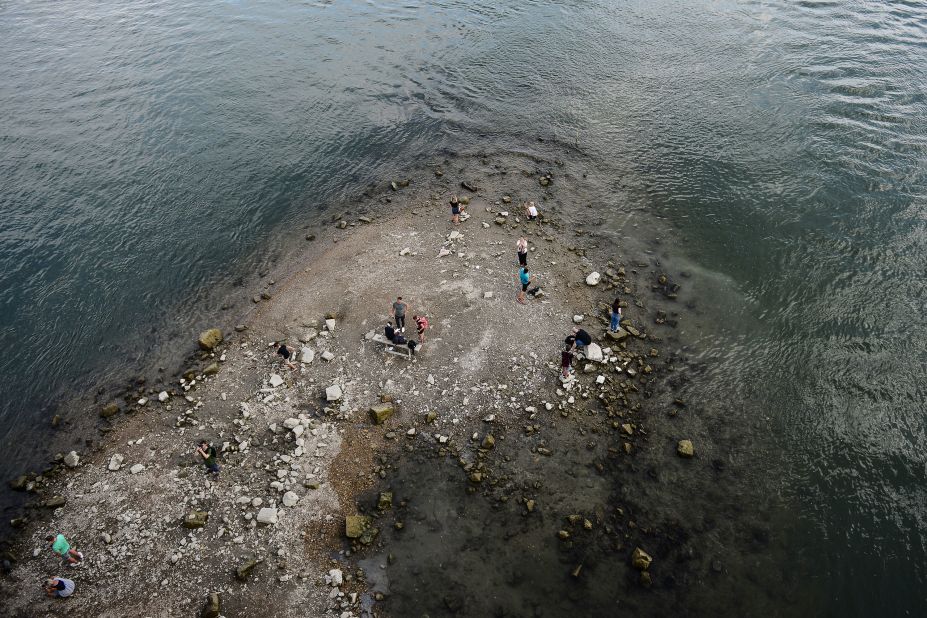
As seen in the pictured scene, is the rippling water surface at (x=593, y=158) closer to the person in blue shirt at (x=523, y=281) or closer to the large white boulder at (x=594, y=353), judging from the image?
the large white boulder at (x=594, y=353)

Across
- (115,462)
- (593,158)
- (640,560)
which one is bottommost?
(115,462)

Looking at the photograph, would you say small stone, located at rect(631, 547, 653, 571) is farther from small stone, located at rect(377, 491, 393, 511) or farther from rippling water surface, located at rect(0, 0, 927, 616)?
small stone, located at rect(377, 491, 393, 511)

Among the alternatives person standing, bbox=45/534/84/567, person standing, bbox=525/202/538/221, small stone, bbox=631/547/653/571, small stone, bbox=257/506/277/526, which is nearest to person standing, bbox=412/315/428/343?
small stone, bbox=257/506/277/526

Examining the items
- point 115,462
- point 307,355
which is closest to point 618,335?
point 307,355

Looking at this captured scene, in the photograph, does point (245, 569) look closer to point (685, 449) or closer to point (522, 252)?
point (685, 449)

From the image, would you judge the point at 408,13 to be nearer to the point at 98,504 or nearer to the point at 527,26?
the point at 527,26
